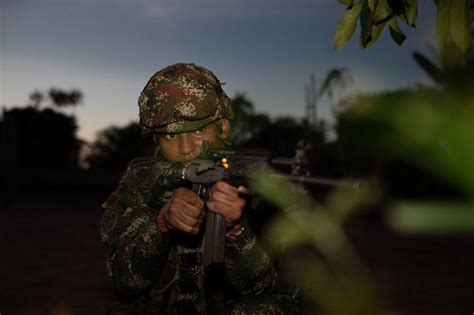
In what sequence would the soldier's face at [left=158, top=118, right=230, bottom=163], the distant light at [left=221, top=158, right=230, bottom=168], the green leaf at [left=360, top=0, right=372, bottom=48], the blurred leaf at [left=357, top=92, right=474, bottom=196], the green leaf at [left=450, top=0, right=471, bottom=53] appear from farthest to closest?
the soldier's face at [left=158, top=118, right=230, bottom=163] < the distant light at [left=221, top=158, right=230, bottom=168] < the green leaf at [left=360, top=0, right=372, bottom=48] < the green leaf at [left=450, top=0, right=471, bottom=53] < the blurred leaf at [left=357, top=92, right=474, bottom=196]

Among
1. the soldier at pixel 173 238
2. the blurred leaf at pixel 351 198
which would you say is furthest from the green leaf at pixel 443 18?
the soldier at pixel 173 238

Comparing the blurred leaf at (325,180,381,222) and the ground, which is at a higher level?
the blurred leaf at (325,180,381,222)

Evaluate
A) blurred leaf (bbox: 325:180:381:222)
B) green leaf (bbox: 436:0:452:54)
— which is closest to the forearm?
blurred leaf (bbox: 325:180:381:222)

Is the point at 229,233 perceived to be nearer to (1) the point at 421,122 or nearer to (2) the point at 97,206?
(1) the point at 421,122


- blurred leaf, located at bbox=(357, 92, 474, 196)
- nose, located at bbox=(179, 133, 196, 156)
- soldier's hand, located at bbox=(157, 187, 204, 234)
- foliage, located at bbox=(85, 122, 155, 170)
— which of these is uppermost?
blurred leaf, located at bbox=(357, 92, 474, 196)

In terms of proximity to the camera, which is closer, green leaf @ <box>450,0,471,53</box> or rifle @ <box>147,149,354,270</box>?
green leaf @ <box>450,0,471,53</box>

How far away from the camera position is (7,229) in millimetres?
13102

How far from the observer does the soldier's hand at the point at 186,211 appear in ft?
8.30

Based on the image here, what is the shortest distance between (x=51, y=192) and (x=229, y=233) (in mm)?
23383

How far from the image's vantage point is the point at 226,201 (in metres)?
2.53

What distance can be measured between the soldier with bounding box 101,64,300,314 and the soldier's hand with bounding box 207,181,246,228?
9.3 inches

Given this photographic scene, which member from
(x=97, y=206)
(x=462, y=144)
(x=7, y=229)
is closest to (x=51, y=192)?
(x=97, y=206)

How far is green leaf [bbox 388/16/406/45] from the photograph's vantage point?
2.20m

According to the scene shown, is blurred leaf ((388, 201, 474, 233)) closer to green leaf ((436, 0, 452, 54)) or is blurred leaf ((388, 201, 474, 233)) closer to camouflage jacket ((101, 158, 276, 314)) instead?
green leaf ((436, 0, 452, 54))
